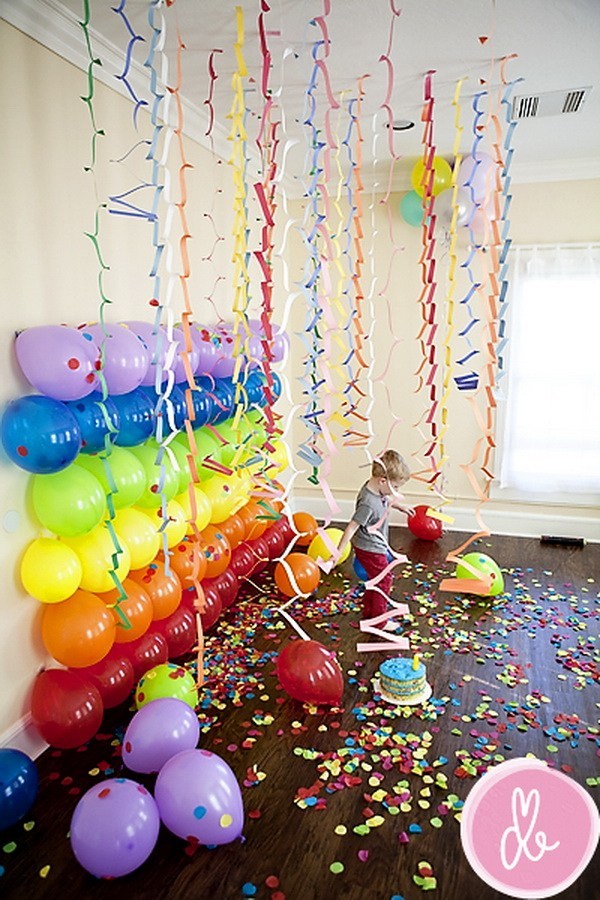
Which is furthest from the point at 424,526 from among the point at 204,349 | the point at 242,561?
the point at 204,349

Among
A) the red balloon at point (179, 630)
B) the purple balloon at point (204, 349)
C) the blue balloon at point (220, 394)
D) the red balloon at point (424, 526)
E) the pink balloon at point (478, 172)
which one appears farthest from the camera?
the red balloon at point (424, 526)

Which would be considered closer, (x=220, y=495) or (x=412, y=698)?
(x=412, y=698)

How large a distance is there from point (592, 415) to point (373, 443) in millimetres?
1513

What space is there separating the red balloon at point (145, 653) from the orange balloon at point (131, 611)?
0.13 feet

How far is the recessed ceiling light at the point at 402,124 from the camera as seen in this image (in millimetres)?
3457

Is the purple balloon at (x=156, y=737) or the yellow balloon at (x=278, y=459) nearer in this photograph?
the purple balloon at (x=156, y=737)

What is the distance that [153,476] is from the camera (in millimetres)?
2609

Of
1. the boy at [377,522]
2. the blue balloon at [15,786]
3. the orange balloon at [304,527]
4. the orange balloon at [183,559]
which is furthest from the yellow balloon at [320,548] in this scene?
the blue balloon at [15,786]

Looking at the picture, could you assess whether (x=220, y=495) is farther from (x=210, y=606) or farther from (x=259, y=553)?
(x=259, y=553)

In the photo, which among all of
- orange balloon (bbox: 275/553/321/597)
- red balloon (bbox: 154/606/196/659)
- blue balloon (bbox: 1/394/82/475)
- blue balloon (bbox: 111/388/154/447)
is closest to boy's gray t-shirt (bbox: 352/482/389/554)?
orange balloon (bbox: 275/553/321/597)

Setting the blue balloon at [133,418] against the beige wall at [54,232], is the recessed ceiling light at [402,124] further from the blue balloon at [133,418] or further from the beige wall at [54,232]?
the blue balloon at [133,418]

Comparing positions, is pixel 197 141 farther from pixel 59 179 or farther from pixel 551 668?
pixel 551 668

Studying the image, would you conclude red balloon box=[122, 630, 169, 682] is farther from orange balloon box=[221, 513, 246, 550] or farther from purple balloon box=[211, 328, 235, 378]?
purple balloon box=[211, 328, 235, 378]

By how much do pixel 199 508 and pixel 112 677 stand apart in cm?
81
